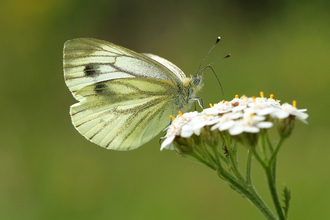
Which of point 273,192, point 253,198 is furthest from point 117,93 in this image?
point 273,192

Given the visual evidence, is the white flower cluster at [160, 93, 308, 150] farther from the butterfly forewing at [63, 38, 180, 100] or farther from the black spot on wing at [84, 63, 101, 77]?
the black spot on wing at [84, 63, 101, 77]

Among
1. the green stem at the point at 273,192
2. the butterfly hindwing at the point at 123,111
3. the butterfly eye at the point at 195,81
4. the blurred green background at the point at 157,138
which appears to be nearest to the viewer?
the green stem at the point at 273,192

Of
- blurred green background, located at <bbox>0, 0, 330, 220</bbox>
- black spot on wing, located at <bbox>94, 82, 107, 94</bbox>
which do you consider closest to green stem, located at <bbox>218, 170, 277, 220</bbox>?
black spot on wing, located at <bbox>94, 82, 107, 94</bbox>

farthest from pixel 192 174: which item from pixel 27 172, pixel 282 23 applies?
pixel 282 23

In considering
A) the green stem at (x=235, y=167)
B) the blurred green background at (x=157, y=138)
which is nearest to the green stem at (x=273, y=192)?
the green stem at (x=235, y=167)

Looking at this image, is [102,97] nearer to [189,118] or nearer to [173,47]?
[189,118]

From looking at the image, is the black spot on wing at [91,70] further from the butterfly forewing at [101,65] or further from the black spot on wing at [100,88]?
the black spot on wing at [100,88]
